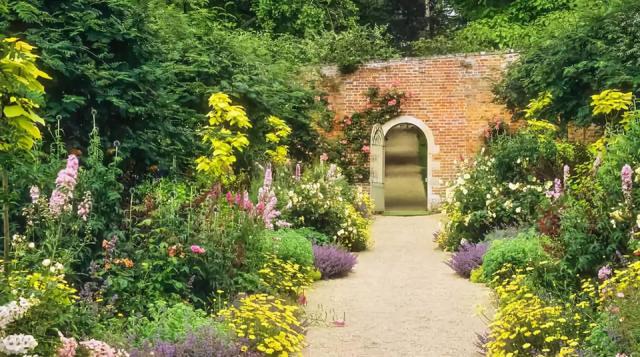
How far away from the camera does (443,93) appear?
17.2 m

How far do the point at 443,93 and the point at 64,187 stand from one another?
13197 millimetres

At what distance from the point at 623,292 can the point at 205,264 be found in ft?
11.0

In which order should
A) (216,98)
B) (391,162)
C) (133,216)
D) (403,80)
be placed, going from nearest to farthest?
(133,216)
(216,98)
(403,80)
(391,162)

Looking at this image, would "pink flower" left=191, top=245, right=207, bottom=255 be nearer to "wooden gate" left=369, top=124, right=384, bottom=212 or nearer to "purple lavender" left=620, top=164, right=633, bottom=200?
"purple lavender" left=620, top=164, right=633, bottom=200

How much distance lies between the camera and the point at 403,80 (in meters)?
17.4

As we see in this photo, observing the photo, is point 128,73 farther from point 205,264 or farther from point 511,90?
point 511,90

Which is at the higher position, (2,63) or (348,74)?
(348,74)

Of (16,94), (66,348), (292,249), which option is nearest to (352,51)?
(292,249)

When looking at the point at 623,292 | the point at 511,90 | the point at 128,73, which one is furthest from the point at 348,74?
the point at 623,292

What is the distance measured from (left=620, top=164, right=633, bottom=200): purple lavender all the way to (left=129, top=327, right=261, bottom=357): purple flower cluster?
3098mm

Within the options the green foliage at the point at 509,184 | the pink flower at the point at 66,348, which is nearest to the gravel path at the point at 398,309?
the green foliage at the point at 509,184

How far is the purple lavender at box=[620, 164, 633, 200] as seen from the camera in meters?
5.77

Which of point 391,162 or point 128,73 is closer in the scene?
point 128,73

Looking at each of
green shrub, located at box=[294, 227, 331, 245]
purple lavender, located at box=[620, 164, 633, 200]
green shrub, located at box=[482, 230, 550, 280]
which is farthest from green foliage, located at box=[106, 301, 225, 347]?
green shrub, located at box=[294, 227, 331, 245]
